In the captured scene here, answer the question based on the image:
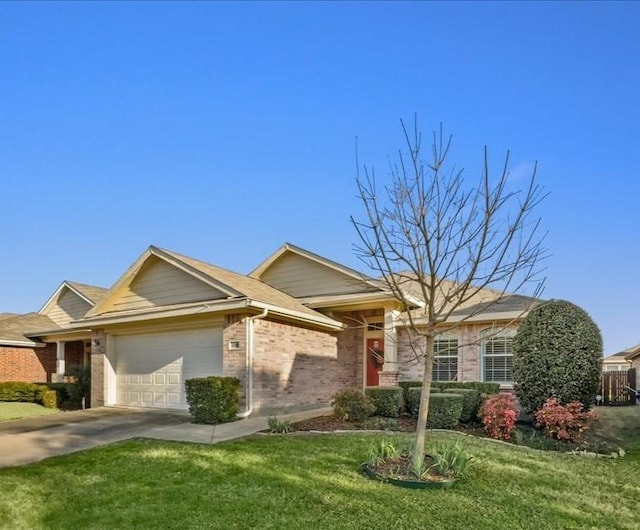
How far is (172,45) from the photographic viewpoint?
13227 mm

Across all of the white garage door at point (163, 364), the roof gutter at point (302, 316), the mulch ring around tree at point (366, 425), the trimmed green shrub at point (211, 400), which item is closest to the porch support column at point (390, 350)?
the roof gutter at point (302, 316)

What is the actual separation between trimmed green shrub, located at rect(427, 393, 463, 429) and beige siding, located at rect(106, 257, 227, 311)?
6705 mm

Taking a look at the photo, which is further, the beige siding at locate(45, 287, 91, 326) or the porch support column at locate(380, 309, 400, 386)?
the beige siding at locate(45, 287, 91, 326)

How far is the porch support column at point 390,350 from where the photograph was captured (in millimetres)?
17562

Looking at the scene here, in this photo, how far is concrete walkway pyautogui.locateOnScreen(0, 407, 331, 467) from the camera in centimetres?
Answer: 1028

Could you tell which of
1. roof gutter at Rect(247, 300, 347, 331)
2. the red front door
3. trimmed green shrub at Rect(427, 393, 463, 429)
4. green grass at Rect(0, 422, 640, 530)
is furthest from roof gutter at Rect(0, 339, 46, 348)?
trimmed green shrub at Rect(427, 393, 463, 429)

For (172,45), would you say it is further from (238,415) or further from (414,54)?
(238,415)

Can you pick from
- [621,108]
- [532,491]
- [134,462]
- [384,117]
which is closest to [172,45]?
[384,117]

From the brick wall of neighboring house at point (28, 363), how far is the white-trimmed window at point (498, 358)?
1948 cm

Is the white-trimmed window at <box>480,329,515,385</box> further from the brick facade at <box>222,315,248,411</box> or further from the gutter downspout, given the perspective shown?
the brick facade at <box>222,315,248,411</box>

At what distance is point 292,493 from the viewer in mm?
6805

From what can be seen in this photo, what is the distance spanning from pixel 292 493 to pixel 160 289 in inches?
465

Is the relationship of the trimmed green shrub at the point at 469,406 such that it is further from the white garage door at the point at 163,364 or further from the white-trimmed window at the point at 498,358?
the white garage door at the point at 163,364

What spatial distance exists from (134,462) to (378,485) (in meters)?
3.89
